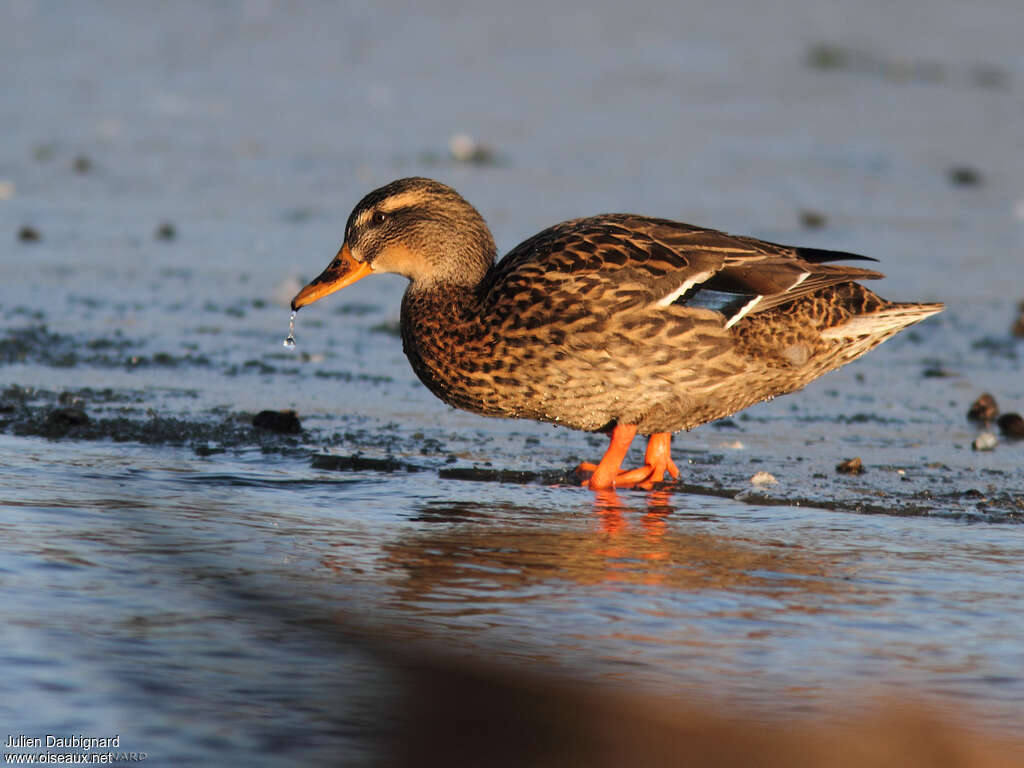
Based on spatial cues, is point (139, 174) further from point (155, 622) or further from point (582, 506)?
point (155, 622)

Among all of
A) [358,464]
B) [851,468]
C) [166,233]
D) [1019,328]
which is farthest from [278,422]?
[166,233]

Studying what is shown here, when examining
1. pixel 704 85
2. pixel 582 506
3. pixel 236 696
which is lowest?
pixel 236 696

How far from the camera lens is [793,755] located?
3.31 metres

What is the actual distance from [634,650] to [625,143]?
10383 mm

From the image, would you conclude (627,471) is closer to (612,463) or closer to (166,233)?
(612,463)

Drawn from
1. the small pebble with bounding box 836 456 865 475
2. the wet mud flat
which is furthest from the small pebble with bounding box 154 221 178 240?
the small pebble with bounding box 836 456 865 475

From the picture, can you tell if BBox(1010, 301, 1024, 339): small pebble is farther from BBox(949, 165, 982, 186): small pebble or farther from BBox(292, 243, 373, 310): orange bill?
BBox(949, 165, 982, 186): small pebble

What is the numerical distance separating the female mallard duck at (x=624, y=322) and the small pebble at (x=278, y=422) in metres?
0.48

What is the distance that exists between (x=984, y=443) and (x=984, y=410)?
1.45ft

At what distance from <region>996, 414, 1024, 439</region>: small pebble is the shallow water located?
0.65 ft

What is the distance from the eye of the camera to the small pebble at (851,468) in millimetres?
6043

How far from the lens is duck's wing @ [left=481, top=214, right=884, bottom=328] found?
19.3 feet

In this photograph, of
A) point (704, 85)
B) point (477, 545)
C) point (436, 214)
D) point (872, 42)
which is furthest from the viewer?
point (872, 42)

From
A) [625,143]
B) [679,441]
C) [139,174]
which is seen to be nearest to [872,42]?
[625,143]
